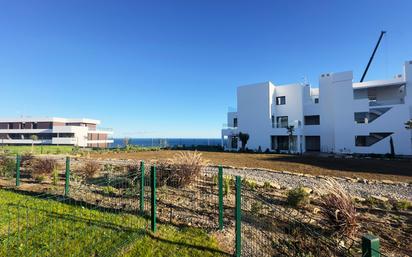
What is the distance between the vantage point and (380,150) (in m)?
25.6

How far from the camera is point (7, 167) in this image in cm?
1099

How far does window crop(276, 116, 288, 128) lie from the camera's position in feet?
109

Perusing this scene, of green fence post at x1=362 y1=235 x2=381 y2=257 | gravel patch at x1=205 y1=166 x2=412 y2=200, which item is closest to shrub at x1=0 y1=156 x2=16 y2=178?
gravel patch at x1=205 y1=166 x2=412 y2=200

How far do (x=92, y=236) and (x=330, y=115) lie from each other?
31028 mm

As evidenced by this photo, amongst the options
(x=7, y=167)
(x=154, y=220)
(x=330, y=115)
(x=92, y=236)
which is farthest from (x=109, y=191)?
(x=330, y=115)

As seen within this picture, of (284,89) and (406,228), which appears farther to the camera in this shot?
(284,89)

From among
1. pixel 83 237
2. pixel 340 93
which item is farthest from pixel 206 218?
pixel 340 93

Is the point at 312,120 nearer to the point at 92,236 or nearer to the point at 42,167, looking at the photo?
the point at 42,167

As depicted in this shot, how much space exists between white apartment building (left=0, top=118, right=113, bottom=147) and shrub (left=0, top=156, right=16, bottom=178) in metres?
48.3

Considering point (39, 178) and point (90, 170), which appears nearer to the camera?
point (39, 178)

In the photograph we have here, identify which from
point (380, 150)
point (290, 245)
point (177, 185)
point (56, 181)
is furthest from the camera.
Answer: point (380, 150)

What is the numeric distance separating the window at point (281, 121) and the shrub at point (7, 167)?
94.5 ft

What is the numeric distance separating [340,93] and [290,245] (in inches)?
1148

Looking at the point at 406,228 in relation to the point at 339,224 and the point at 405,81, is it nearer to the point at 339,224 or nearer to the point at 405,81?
the point at 339,224
